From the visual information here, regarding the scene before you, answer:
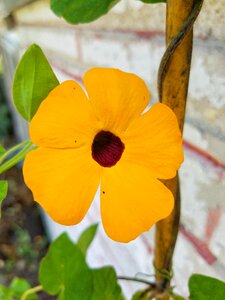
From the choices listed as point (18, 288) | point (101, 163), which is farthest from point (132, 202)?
point (18, 288)

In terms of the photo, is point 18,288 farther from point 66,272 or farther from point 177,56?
point 177,56

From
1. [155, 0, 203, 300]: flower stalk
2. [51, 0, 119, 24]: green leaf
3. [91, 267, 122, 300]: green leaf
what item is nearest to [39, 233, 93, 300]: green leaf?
[91, 267, 122, 300]: green leaf

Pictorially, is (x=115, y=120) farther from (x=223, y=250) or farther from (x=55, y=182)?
(x=223, y=250)

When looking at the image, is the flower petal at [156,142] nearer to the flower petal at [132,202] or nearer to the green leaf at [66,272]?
the flower petal at [132,202]

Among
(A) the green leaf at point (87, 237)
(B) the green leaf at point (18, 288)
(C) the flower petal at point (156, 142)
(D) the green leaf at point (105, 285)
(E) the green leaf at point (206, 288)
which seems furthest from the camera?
(B) the green leaf at point (18, 288)

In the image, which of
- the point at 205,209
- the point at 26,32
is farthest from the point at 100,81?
the point at 26,32

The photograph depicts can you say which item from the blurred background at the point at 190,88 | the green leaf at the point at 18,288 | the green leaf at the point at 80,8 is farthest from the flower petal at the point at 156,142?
the green leaf at the point at 18,288

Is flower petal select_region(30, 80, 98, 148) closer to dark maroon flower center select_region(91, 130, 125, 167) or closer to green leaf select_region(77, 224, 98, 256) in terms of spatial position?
dark maroon flower center select_region(91, 130, 125, 167)
